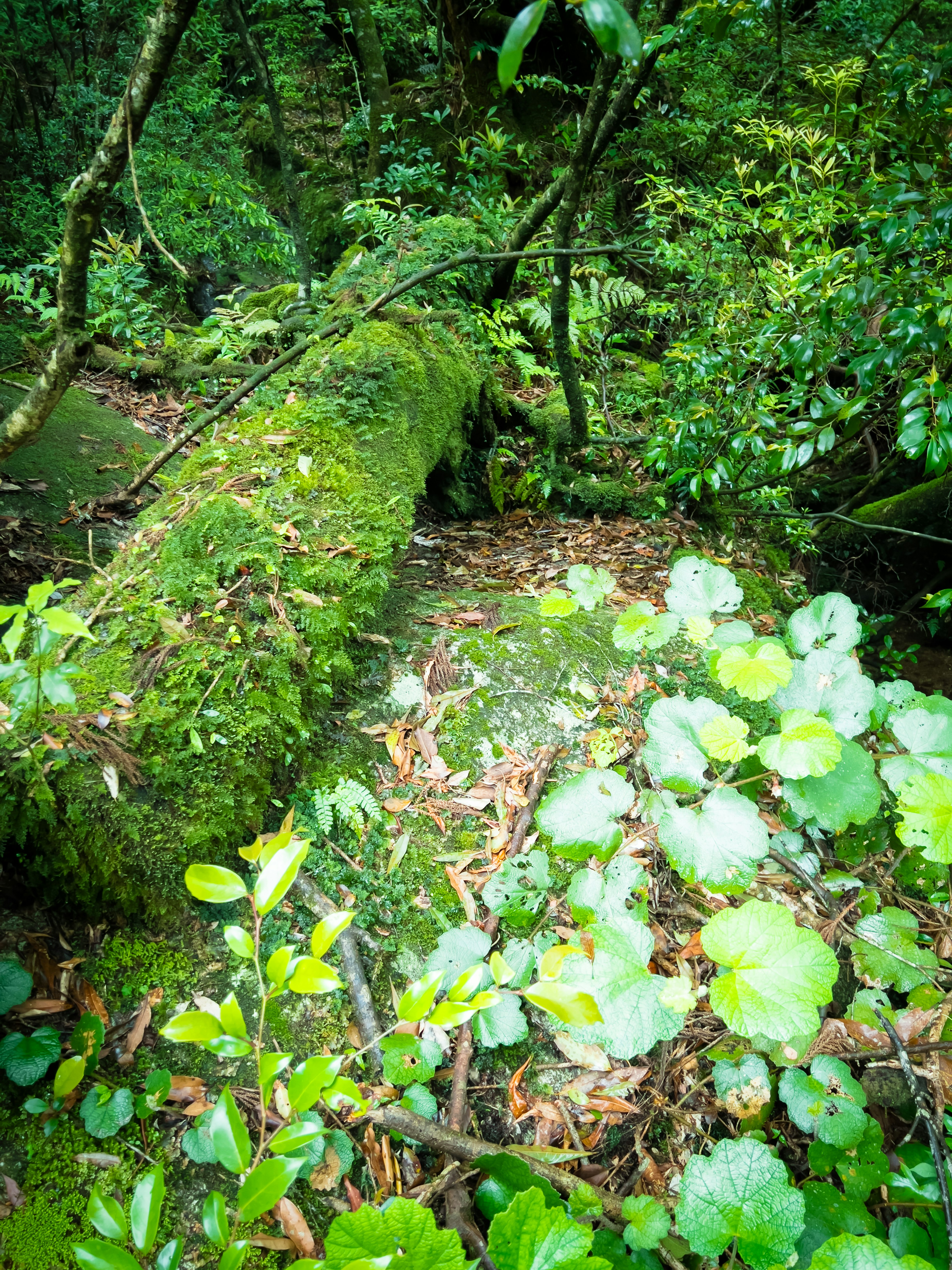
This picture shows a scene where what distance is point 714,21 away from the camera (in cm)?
246

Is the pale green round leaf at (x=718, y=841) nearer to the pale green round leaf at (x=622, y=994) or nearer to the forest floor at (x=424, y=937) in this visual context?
the pale green round leaf at (x=622, y=994)

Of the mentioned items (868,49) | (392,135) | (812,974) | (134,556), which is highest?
(868,49)

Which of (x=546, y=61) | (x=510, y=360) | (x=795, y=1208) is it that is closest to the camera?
(x=795, y=1208)

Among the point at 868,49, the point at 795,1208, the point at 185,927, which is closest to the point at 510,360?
the point at 185,927

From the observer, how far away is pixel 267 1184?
973 millimetres

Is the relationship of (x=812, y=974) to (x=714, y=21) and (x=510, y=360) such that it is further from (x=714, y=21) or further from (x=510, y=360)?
(x=510, y=360)

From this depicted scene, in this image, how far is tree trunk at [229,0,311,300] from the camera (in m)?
5.38

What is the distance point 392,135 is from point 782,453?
7.06m

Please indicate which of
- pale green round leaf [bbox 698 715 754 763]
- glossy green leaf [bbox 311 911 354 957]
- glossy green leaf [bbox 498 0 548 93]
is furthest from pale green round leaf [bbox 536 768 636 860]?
glossy green leaf [bbox 498 0 548 93]

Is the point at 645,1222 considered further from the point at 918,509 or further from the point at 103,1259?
the point at 918,509

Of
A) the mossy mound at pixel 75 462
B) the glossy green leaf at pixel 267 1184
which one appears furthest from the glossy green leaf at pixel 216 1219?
the mossy mound at pixel 75 462

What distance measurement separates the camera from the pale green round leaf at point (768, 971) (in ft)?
4.21

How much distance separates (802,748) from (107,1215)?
166 cm

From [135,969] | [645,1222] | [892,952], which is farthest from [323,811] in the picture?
[892,952]
